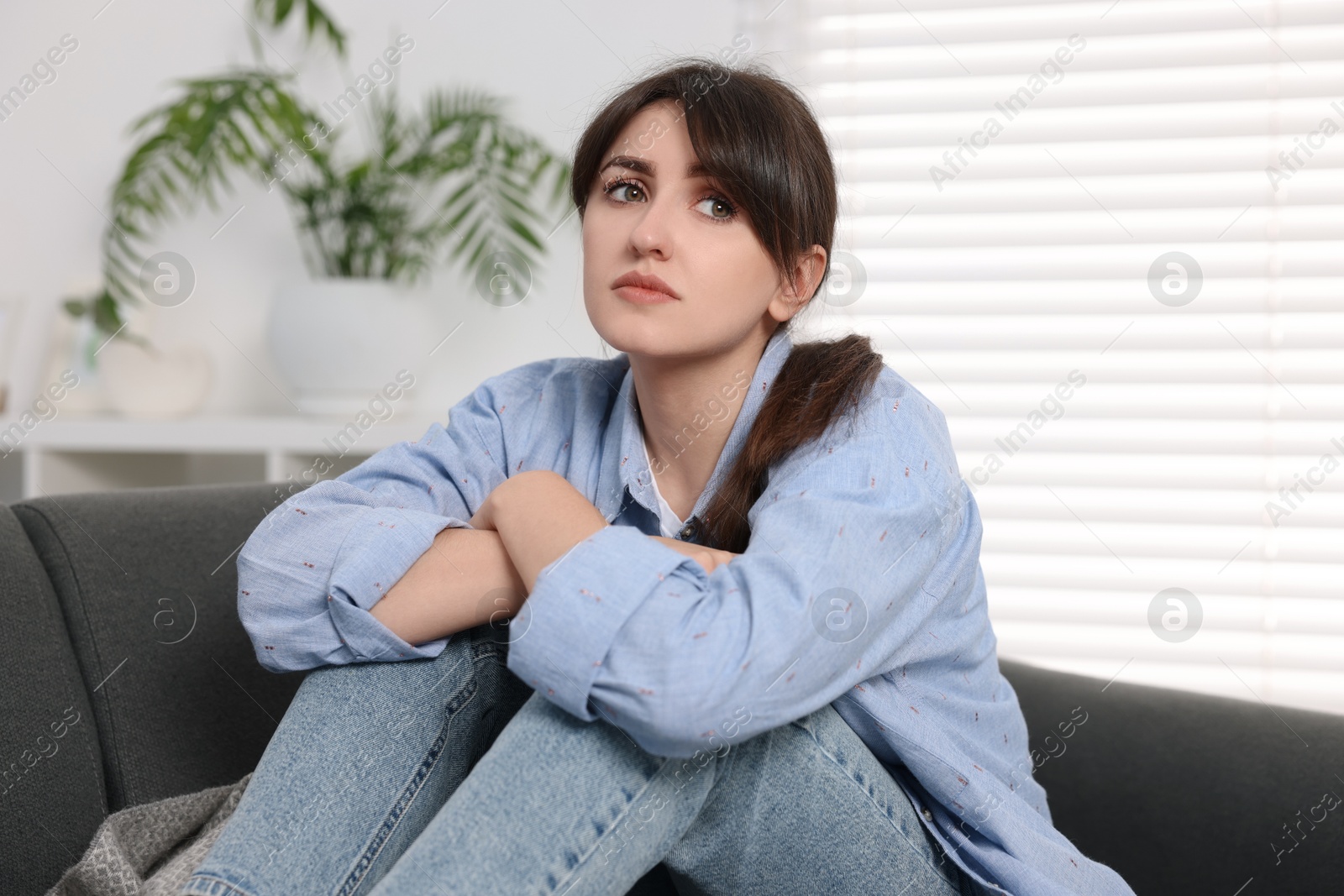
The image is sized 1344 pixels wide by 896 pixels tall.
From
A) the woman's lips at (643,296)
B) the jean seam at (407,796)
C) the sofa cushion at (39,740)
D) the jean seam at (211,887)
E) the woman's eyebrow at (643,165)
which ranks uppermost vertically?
the woman's eyebrow at (643,165)

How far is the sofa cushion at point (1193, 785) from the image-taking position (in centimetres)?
100

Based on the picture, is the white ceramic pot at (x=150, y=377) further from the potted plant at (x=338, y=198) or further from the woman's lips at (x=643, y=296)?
the woman's lips at (x=643, y=296)

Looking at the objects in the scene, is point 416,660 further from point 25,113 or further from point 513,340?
point 25,113

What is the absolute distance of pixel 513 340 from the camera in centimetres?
207

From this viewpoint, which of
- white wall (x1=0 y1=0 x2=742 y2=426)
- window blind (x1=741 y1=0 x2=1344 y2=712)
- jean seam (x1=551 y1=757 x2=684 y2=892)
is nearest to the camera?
jean seam (x1=551 y1=757 x2=684 y2=892)

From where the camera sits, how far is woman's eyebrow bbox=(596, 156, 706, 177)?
3.03ft

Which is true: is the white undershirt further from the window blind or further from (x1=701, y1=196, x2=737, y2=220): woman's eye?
the window blind

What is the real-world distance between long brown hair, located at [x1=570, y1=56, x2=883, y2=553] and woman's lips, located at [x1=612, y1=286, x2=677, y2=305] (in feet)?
0.34

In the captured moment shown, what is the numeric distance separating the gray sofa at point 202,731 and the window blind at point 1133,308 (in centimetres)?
67

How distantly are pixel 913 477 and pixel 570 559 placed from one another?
27 cm

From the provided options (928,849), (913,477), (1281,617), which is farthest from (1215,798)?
(1281,617)

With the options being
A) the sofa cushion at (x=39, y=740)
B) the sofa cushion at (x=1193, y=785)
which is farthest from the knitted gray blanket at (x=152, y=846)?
the sofa cushion at (x=1193, y=785)

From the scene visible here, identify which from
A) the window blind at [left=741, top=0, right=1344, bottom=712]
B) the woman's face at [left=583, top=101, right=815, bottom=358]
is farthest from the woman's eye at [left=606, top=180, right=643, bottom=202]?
the window blind at [left=741, top=0, right=1344, bottom=712]

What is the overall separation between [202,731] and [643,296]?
1.95 feet
